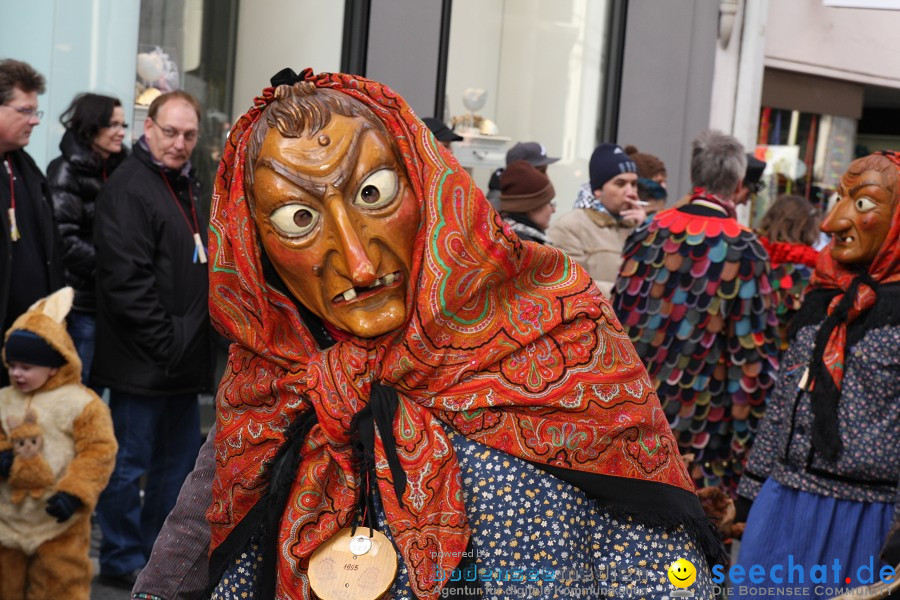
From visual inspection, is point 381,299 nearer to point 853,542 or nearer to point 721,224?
point 853,542

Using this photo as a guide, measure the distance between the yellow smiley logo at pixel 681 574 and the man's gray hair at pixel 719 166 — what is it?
3856mm

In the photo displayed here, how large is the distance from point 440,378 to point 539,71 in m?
7.86

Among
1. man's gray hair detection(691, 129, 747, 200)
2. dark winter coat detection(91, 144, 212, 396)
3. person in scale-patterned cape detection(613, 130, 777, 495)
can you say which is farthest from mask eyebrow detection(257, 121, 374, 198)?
man's gray hair detection(691, 129, 747, 200)

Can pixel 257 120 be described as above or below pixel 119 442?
above

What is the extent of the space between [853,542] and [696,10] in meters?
6.80

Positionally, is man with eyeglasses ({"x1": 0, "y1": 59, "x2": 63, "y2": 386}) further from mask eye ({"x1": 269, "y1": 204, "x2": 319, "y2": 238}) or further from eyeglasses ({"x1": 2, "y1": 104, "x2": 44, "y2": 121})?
mask eye ({"x1": 269, "y1": 204, "x2": 319, "y2": 238})

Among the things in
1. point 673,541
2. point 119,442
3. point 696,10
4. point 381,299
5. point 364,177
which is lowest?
point 119,442

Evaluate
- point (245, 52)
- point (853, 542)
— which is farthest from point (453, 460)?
point (245, 52)

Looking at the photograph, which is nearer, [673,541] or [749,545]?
[673,541]

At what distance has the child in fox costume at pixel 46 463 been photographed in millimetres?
4676

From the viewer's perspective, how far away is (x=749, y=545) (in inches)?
185

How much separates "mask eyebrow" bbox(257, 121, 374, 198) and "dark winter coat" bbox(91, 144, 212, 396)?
10.3 ft

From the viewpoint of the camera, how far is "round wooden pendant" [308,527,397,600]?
6.90 ft

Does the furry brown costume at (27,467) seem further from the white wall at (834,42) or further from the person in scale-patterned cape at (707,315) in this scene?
the white wall at (834,42)
